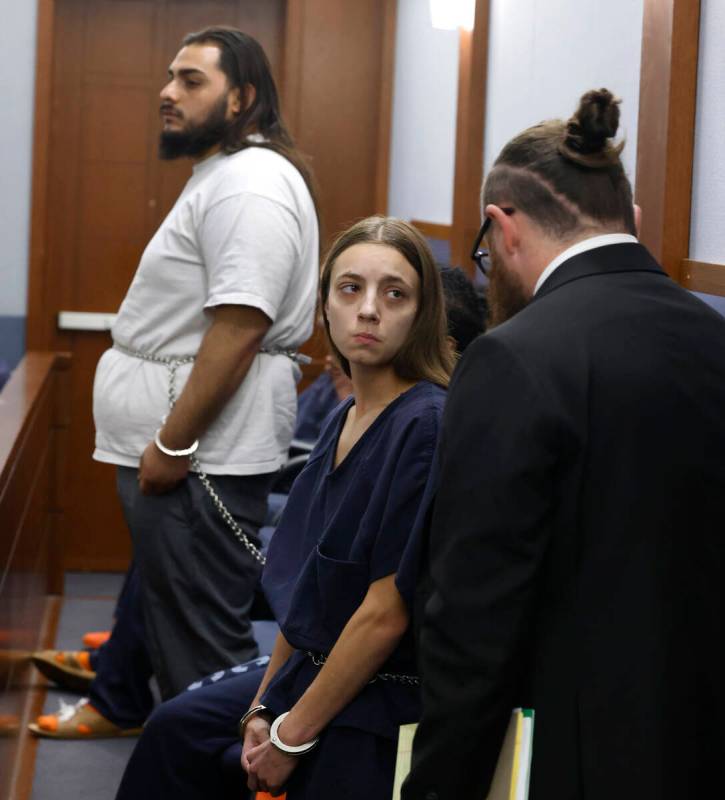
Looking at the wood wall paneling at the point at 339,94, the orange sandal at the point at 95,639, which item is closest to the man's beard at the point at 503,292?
the orange sandal at the point at 95,639

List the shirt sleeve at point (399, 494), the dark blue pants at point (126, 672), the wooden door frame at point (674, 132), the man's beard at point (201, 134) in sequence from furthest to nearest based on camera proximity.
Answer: the dark blue pants at point (126, 672), the man's beard at point (201, 134), the wooden door frame at point (674, 132), the shirt sleeve at point (399, 494)

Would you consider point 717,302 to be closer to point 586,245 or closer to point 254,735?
point 586,245

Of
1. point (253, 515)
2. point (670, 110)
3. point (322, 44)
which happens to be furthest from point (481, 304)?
point (322, 44)

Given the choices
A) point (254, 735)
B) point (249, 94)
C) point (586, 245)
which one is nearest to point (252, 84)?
point (249, 94)

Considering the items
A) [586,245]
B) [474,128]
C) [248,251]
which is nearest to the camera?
[586,245]

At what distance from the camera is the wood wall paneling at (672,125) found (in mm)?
2125

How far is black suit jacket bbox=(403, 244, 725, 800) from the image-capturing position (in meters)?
1.30

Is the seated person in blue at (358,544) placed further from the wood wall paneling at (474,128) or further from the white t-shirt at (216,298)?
the wood wall paneling at (474,128)

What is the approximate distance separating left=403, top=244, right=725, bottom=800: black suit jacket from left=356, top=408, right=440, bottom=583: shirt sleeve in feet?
1.16

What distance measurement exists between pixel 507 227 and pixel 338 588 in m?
0.57

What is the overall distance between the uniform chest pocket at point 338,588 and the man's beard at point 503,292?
16.2 inches

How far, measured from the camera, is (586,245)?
142 centimetres

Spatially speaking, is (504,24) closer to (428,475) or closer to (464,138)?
(464,138)

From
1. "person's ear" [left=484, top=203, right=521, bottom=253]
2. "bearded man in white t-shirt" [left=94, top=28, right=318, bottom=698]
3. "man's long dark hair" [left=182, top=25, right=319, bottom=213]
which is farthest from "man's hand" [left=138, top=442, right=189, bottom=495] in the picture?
"person's ear" [left=484, top=203, right=521, bottom=253]
